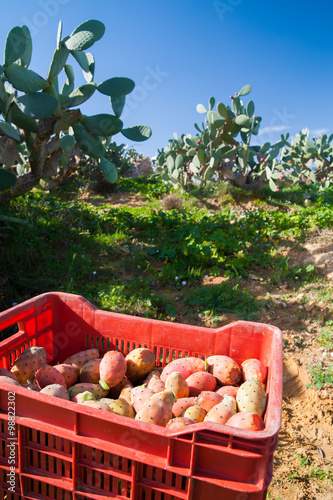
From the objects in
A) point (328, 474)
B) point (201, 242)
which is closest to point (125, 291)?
point (201, 242)

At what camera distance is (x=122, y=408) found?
4.64 feet

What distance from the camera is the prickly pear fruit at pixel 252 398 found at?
1356 mm

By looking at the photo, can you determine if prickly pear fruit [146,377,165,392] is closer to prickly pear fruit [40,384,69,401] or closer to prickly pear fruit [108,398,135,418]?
prickly pear fruit [108,398,135,418]

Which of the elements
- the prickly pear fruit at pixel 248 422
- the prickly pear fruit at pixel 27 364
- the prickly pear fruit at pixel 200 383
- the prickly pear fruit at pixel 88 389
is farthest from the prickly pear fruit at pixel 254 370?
the prickly pear fruit at pixel 27 364

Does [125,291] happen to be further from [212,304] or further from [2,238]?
[2,238]

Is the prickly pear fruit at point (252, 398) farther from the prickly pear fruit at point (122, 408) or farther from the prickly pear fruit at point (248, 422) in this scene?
the prickly pear fruit at point (122, 408)

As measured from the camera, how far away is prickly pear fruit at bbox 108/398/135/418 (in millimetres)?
1399

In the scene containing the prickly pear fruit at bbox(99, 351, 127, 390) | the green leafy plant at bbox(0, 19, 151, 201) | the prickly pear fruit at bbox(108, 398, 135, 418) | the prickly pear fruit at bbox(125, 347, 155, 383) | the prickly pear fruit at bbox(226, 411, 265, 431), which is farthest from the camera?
the green leafy plant at bbox(0, 19, 151, 201)

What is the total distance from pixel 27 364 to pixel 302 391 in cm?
161

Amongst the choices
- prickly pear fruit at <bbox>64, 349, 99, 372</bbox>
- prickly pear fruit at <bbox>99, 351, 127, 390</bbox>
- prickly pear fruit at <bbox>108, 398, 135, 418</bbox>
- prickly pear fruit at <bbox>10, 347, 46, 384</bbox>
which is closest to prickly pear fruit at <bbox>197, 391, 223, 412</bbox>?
prickly pear fruit at <bbox>108, 398, 135, 418</bbox>

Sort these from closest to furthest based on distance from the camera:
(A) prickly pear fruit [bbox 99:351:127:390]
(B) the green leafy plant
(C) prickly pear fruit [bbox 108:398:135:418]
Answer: (C) prickly pear fruit [bbox 108:398:135:418] → (A) prickly pear fruit [bbox 99:351:127:390] → (B) the green leafy plant

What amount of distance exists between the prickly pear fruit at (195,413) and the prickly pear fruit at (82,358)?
61cm

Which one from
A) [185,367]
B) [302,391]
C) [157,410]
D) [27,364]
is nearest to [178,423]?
[157,410]

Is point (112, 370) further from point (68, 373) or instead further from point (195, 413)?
point (195, 413)
